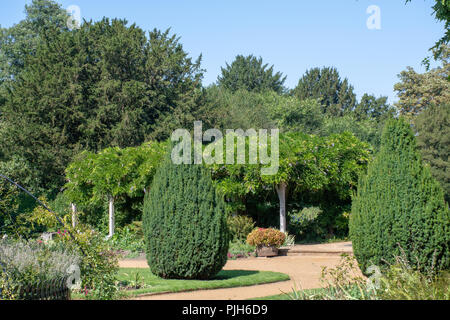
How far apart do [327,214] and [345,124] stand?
2260cm

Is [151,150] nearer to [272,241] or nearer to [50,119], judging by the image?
[272,241]

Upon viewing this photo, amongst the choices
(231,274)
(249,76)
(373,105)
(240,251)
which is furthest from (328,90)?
(231,274)

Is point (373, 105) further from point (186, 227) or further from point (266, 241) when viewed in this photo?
point (186, 227)

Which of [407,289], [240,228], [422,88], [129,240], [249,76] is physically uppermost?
[249,76]

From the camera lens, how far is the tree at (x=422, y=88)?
3700cm

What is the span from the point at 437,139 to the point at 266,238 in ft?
74.1

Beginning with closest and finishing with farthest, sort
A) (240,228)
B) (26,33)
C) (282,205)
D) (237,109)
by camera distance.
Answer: (240,228) < (282,205) < (26,33) < (237,109)

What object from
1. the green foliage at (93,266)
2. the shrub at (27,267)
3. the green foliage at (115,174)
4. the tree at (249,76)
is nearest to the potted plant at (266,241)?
the green foliage at (115,174)

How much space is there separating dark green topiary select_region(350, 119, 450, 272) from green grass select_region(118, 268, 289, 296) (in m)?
2.63

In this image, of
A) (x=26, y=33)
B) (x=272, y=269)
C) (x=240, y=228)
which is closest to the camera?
(x=272, y=269)

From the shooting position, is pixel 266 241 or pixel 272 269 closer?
pixel 272 269

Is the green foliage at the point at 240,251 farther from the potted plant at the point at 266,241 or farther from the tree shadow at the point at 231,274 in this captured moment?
the tree shadow at the point at 231,274

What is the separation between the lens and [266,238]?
50.6ft
